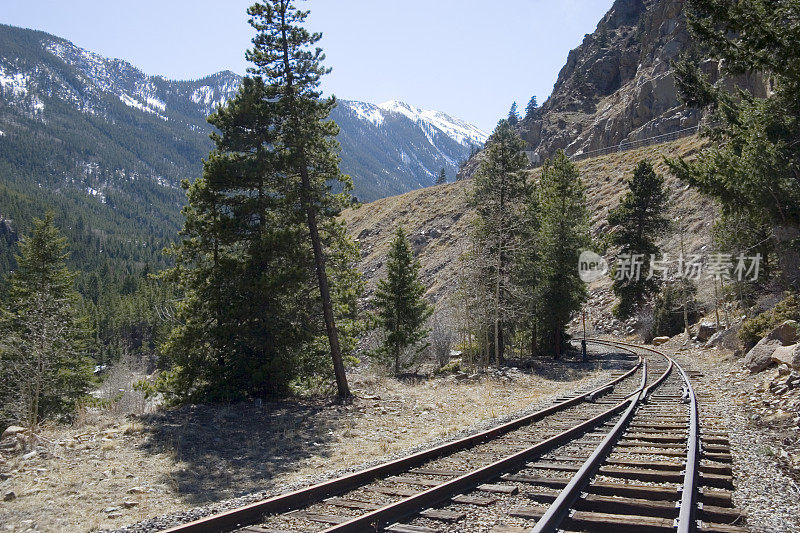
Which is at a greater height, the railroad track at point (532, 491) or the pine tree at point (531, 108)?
the pine tree at point (531, 108)

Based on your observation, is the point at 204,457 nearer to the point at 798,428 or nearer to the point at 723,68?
the point at 798,428

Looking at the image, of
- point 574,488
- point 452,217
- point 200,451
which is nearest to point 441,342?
point 200,451

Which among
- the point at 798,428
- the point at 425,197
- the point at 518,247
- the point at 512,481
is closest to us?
the point at 512,481

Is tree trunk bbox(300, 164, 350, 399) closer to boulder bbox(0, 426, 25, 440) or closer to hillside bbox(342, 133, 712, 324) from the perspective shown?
boulder bbox(0, 426, 25, 440)

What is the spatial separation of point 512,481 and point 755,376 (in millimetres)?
12984

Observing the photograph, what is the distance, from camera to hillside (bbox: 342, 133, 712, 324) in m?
48.1

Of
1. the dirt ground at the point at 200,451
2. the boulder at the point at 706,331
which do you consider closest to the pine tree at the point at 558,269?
the boulder at the point at 706,331

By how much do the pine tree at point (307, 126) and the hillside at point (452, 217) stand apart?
27520mm

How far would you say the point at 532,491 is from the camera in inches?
235

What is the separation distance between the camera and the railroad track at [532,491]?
5.07 m

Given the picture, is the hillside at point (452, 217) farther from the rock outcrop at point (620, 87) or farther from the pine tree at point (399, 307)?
the pine tree at point (399, 307)

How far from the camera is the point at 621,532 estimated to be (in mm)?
4742

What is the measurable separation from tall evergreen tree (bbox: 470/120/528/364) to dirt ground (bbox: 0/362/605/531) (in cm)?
1079

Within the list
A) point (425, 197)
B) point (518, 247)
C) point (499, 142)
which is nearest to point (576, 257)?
point (518, 247)
